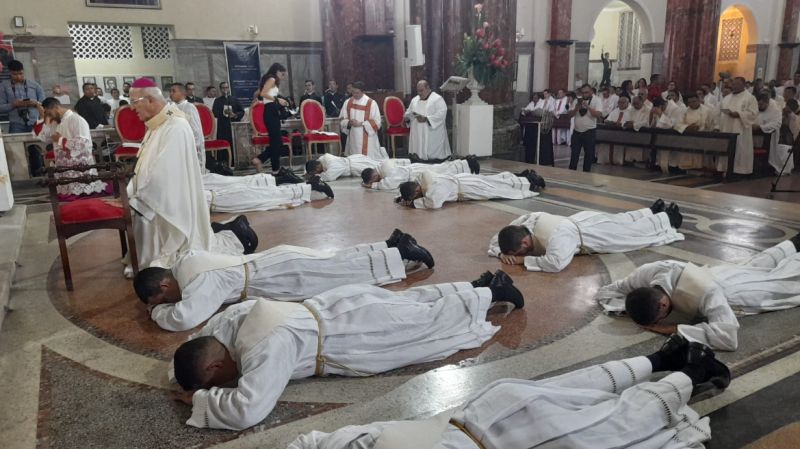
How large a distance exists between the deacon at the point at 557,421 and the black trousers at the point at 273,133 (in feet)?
25.1

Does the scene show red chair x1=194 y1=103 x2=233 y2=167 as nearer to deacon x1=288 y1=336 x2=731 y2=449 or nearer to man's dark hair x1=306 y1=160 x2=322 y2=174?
man's dark hair x1=306 y1=160 x2=322 y2=174

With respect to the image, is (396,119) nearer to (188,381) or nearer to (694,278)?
(694,278)

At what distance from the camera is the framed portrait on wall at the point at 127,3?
11.8 m

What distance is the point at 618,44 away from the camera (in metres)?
22.3

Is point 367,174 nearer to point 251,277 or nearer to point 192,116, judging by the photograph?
point 192,116

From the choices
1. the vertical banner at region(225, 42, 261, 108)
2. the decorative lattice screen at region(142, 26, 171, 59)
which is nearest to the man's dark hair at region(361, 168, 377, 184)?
the vertical banner at region(225, 42, 261, 108)

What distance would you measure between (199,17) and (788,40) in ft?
59.4

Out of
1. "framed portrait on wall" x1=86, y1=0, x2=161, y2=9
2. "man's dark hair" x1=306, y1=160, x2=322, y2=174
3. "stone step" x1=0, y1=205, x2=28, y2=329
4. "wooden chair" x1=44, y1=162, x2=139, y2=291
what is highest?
"framed portrait on wall" x1=86, y1=0, x2=161, y2=9

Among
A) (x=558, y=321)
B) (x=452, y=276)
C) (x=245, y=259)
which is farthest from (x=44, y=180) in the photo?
(x=558, y=321)

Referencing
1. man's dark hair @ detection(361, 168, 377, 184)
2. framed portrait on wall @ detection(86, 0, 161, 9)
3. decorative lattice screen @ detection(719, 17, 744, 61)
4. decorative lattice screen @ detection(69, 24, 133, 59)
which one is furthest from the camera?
decorative lattice screen @ detection(719, 17, 744, 61)

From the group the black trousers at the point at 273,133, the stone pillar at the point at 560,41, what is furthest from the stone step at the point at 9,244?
the stone pillar at the point at 560,41

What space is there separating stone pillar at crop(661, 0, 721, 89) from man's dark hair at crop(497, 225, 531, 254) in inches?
444

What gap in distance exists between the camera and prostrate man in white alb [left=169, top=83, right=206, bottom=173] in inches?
315

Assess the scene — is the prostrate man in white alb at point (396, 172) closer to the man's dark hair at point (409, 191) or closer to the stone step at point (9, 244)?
the man's dark hair at point (409, 191)
